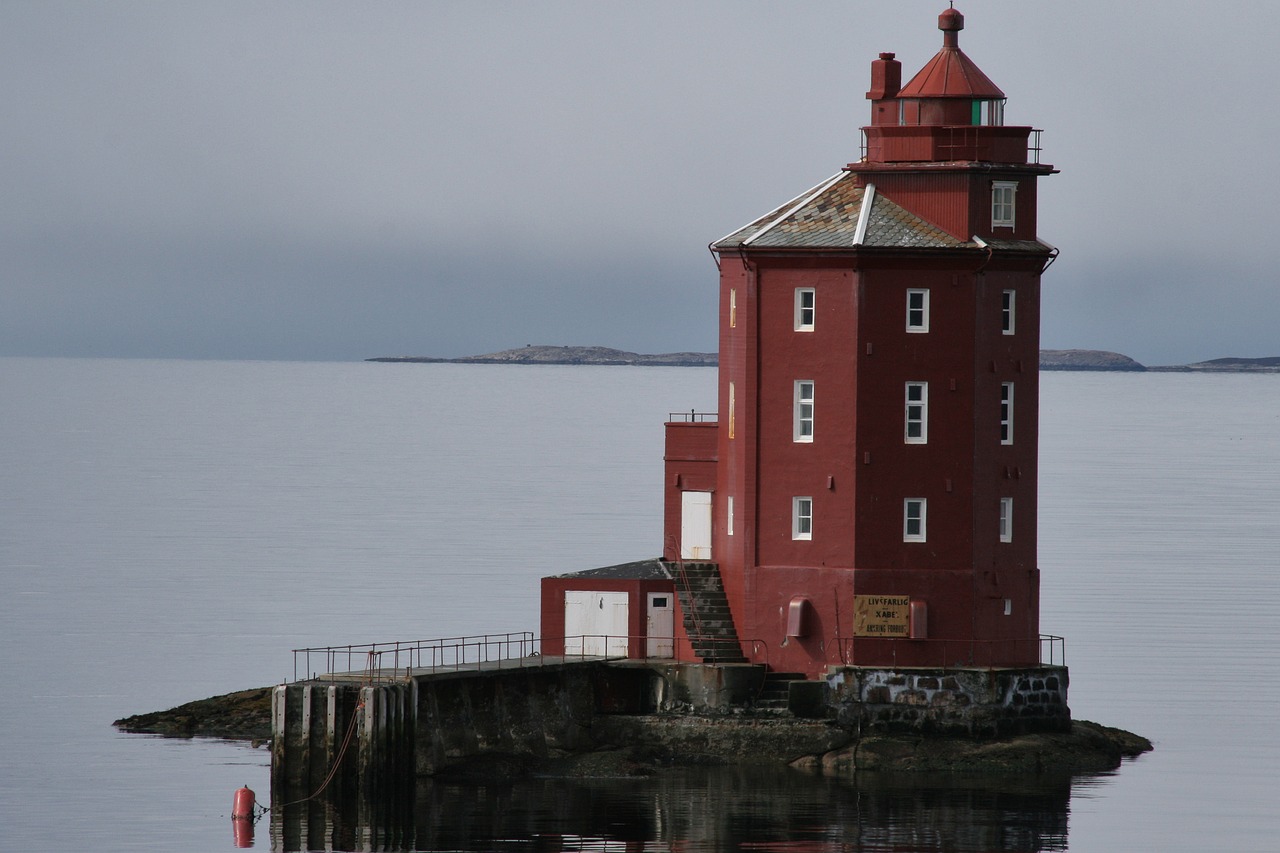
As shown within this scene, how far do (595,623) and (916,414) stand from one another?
925cm

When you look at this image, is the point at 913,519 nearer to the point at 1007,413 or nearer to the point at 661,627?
the point at 1007,413

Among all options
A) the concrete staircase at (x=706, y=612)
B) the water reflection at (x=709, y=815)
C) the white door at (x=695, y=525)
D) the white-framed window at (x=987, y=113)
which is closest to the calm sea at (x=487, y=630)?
the water reflection at (x=709, y=815)

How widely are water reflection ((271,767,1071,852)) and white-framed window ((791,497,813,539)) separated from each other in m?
5.64

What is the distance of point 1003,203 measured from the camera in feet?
191

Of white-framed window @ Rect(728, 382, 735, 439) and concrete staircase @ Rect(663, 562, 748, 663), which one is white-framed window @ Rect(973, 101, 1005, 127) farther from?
concrete staircase @ Rect(663, 562, 748, 663)

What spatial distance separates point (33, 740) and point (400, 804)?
17052mm

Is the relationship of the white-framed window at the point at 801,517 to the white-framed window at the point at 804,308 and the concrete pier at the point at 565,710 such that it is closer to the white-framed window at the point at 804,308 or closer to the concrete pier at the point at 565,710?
the concrete pier at the point at 565,710

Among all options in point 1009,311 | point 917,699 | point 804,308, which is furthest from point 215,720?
point 1009,311

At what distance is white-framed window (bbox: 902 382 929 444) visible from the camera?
56844mm

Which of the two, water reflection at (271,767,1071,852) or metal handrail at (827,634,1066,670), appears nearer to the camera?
water reflection at (271,767,1071,852)

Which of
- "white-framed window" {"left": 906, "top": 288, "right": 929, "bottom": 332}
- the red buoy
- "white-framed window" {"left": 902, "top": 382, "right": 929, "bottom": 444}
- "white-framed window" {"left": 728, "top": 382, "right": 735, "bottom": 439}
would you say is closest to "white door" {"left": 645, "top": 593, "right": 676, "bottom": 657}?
"white-framed window" {"left": 728, "top": 382, "right": 735, "bottom": 439}

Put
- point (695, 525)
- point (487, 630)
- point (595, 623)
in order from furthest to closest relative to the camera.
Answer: point (487, 630) < point (695, 525) < point (595, 623)

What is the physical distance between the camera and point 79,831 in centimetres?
5266

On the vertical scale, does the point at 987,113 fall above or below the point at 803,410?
above
